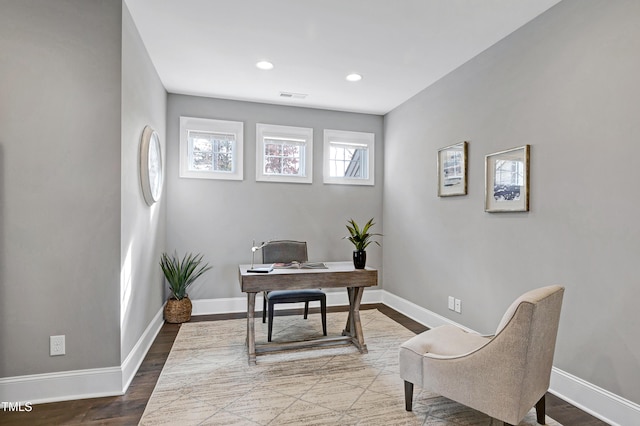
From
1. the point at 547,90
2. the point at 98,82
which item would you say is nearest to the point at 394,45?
the point at 547,90

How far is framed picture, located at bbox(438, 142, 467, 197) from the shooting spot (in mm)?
3311

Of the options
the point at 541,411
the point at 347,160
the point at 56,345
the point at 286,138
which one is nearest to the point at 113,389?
the point at 56,345

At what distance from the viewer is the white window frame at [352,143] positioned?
15.4 feet

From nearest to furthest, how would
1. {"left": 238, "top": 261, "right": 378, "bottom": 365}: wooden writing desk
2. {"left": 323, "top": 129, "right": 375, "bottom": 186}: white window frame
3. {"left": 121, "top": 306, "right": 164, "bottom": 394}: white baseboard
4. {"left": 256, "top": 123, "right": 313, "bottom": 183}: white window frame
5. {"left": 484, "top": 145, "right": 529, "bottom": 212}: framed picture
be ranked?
{"left": 121, "top": 306, "right": 164, "bottom": 394}: white baseboard
{"left": 484, "top": 145, "right": 529, "bottom": 212}: framed picture
{"left": 238, "top": 261, "right": 378, "bottom": 365}: wooden writing desk
{"left": 256, "top": 123, "right": 313, "bottom": 183}: white window frame
{"left": 323, "top": 129, "right": 375, "bottom": 186}: white window frame

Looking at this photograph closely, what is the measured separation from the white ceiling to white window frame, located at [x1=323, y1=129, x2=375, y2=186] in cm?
78

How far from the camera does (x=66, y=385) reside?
7.41 feet

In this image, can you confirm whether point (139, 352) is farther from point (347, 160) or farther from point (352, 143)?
point (352, 143)

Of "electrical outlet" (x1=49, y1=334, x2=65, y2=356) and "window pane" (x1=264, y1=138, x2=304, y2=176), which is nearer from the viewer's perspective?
"electrical outlet" (x1=49, y1=334, x2=65, y2=356)

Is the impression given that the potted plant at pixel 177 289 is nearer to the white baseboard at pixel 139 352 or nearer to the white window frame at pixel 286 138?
the white baseboard at pixel 139 352

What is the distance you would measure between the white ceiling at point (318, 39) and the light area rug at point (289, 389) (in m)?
2.68

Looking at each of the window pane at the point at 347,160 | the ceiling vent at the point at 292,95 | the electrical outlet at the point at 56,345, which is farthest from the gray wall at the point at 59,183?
the window pane at the point at 347,160

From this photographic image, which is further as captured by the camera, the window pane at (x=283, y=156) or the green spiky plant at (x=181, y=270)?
the window pane at (x=283, y=156)

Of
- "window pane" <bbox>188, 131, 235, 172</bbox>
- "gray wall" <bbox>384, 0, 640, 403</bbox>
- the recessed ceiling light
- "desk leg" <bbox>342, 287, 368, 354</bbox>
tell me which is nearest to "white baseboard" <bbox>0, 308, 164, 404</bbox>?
"desk leg" <bbox>342, 287, 368, 354</bbox>

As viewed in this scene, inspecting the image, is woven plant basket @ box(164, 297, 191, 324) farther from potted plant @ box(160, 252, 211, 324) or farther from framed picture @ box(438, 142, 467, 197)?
framed picture @ box(438, 142, 467, 197)
